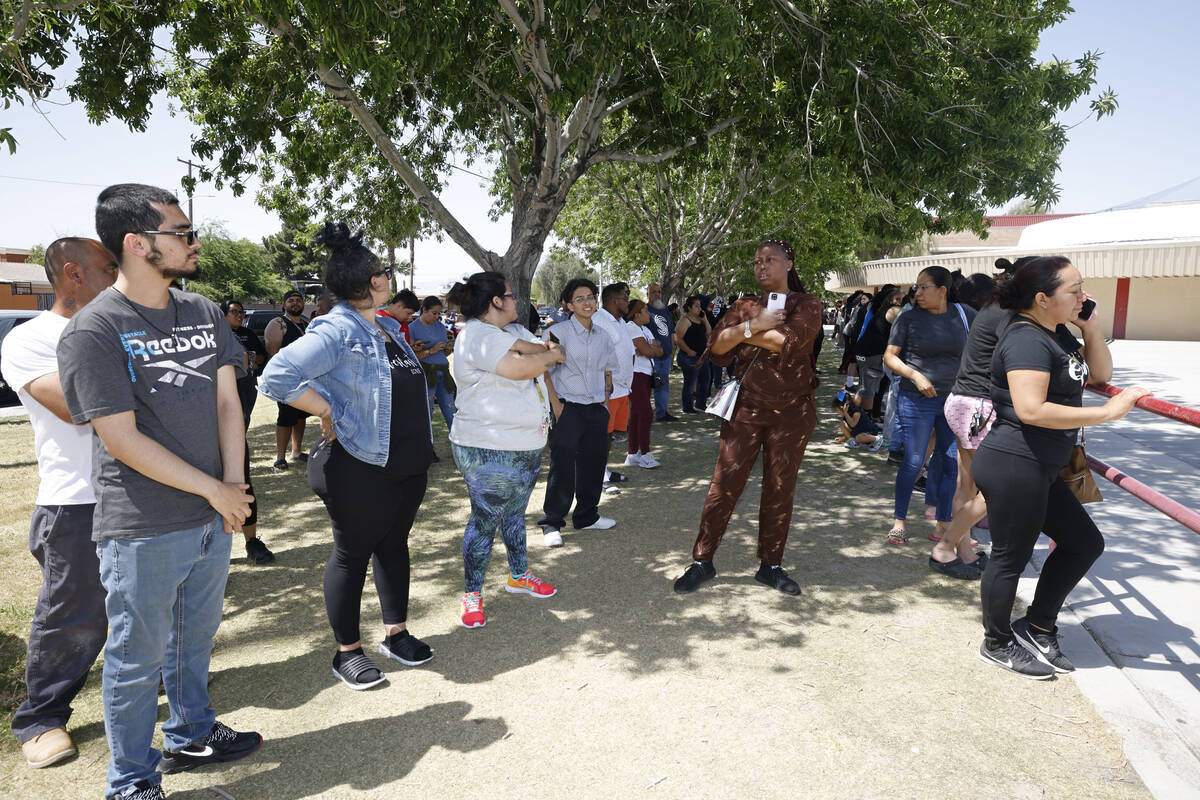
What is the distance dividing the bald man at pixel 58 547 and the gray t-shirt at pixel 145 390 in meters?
0.61

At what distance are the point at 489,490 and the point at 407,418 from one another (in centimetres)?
83

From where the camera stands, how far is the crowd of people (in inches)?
94.0

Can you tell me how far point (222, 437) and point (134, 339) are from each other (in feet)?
1.62

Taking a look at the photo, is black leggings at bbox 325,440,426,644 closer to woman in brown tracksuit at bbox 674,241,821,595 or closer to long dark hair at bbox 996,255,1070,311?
woman in brown tracksuit at bbox 674,241,821,595

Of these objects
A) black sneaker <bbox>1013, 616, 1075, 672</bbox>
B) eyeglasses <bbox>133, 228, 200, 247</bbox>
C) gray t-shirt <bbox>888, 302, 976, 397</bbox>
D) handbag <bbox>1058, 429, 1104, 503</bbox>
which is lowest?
black sneaker <bbox>1013, 616, 1075, 672</bbox>

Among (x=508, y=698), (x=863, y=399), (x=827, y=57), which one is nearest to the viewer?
(x=508, y=698)

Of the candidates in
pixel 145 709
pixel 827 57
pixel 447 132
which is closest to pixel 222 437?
pixel 145 709

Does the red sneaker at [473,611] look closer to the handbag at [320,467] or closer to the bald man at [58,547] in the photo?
the handbag at [320,467]

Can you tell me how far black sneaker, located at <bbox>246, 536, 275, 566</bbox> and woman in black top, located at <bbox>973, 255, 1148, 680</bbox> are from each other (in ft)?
14.9

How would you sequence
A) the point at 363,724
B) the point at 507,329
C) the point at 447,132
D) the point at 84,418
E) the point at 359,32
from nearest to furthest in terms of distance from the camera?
the point at 84,418 → the point at 363,724 → the point at 507,329 → the point at 359,32 → the point at 447,132

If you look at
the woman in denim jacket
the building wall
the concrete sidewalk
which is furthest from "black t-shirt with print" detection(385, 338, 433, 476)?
the building wall

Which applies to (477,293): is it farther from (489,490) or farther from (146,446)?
(146,446)

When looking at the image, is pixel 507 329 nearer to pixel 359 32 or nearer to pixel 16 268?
pixel 359 32

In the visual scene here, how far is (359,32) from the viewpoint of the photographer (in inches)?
238
